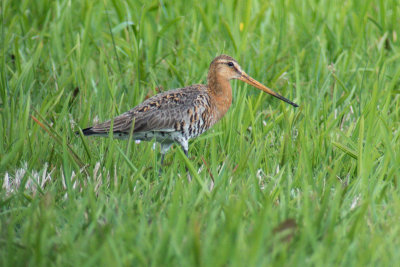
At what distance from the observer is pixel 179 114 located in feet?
16.5

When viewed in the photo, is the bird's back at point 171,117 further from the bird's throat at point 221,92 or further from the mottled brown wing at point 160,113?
the bird's throat at point 221,92

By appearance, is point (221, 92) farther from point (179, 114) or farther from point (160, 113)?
point (160, 113)

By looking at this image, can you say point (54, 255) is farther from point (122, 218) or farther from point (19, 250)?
point (122, 218)

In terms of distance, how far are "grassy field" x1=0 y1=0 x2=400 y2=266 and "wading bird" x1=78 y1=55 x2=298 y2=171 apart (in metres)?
0.12

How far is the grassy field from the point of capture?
3.00 metres

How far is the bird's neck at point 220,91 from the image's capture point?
5.30m

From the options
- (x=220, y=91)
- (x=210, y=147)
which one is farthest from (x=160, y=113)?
(x=220, y=91)

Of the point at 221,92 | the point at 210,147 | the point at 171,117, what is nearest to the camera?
the point at 210,147

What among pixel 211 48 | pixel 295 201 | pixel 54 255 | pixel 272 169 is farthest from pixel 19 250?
pixel 211 48

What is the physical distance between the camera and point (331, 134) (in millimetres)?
4875

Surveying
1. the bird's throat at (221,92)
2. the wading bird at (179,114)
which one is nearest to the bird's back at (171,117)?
the wading bird at (179,114)

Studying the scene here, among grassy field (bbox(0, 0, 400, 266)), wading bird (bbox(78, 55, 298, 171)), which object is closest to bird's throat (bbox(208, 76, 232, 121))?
wading bird (bbox(78, 55, 298, 171))

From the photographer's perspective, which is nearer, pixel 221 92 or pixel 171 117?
pixel 171 117

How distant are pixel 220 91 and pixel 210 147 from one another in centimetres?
73
